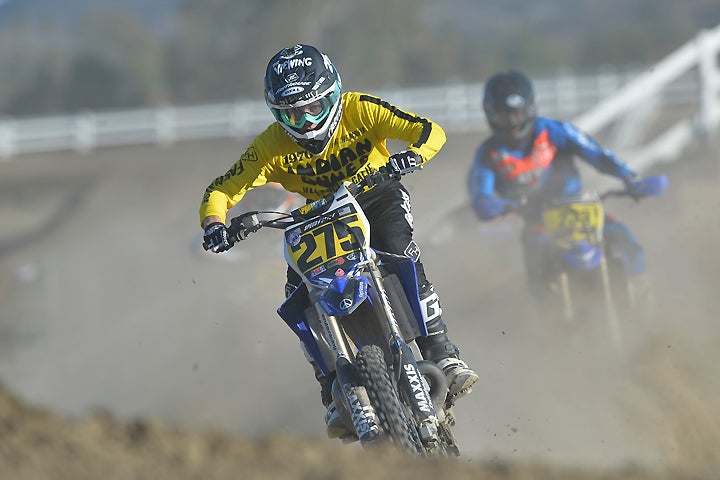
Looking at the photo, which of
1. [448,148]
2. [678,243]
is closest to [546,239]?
[678,243]

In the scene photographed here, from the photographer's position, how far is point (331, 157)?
6.90 metres

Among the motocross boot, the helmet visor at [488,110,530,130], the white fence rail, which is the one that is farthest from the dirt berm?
the white fence rail

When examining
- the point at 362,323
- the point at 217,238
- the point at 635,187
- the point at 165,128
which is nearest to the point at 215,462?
the point at 362,323

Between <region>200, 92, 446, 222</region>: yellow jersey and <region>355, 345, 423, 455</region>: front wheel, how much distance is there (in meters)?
Answer: 1.38

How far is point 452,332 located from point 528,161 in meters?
1.90

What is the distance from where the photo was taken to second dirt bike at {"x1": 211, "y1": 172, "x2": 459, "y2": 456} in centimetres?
597

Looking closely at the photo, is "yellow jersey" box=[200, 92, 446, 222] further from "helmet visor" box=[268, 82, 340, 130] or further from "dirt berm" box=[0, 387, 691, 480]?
"dirt berm" box=[0, 387, 691, 480]

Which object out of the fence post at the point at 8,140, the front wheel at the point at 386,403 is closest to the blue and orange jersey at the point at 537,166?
the front wheel at the point at 386,403

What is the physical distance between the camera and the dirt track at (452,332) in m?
8.81

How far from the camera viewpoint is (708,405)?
8.76 meters

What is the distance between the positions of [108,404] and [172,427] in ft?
21.6

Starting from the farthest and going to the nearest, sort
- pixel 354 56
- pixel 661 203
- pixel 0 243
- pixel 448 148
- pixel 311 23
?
pixel 354 56 → pixel 311 23 → pixel 448 148 → pixel 0 243 → pixel 661 203

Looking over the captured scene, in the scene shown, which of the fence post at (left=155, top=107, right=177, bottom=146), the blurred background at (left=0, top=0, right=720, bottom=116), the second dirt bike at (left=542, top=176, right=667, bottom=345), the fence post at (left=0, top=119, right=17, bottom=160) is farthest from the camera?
the blurred background at (left=0, top=0, right=720, bottom=116)

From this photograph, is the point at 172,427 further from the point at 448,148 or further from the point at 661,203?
the point at 448,148
